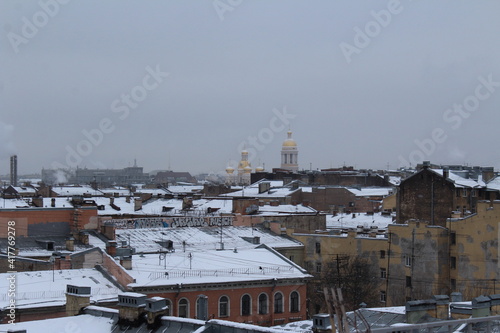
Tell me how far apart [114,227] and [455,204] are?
18.2m

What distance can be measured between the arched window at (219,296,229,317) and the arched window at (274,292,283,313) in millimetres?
1992

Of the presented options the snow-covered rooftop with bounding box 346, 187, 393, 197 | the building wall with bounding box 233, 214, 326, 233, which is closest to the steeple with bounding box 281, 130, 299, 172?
the snow-covered rooftop with bounding box 346, 187, 393, 197

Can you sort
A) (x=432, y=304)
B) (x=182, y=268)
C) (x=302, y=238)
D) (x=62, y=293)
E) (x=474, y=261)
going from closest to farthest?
(x=432, y=304) → (x=62, y=293) → (x=182, y=268) → (x=474, y=261) → (x=302, y=238)

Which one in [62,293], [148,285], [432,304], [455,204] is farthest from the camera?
[455,204]

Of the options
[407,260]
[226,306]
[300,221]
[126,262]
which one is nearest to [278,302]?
[226,306]

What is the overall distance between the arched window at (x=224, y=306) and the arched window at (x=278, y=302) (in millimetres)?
1992

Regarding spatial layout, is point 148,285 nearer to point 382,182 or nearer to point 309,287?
point 309,287

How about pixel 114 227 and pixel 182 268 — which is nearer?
pixel 182 268

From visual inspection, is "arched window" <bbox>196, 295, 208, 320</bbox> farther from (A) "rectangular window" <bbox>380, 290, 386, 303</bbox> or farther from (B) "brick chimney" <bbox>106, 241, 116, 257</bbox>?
(A) "rectangular window" <bbox>380, 290, 386, 303</bbox>

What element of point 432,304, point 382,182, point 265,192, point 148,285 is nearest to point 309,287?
point 148,285

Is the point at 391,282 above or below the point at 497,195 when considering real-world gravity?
below

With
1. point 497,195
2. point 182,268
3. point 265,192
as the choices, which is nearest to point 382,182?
point 265,192

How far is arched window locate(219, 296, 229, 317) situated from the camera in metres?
28.0

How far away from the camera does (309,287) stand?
3534cm
